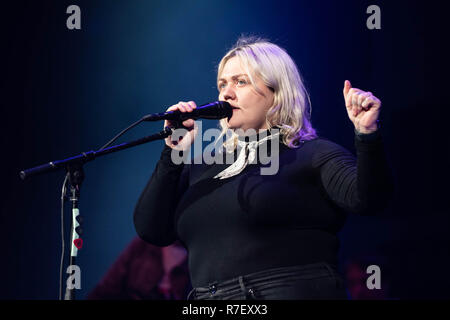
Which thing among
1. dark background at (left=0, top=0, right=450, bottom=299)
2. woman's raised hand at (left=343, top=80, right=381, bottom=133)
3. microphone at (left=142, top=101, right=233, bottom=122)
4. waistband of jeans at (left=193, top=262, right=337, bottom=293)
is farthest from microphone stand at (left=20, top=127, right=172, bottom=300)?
dark background at (left=0, top=0, right=450, bottom=299)

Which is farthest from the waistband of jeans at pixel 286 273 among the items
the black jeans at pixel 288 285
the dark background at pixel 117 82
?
the dark background at pixel 117 82

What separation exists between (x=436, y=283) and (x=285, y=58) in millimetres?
1189

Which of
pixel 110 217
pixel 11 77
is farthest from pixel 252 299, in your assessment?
pixel 11 77

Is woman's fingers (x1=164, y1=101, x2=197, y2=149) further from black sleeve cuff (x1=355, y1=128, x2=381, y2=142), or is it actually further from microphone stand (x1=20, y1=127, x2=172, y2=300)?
black sleeve cuff (x1=355, y1=128, x2=381, y2=142)

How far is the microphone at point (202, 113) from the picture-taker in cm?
149

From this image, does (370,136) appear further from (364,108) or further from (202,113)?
(202,113)

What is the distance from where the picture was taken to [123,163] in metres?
2.84

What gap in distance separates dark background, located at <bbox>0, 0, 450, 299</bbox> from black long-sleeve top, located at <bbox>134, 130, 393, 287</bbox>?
958 mm

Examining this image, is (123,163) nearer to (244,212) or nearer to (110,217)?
(110,217)

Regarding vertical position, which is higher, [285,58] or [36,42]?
[36,42]

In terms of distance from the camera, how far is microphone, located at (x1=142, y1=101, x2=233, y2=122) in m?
1.49

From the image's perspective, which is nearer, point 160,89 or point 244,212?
point 244,212

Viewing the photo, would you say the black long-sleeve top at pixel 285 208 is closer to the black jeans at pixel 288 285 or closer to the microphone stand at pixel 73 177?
the black jeans at pixel 288 285
